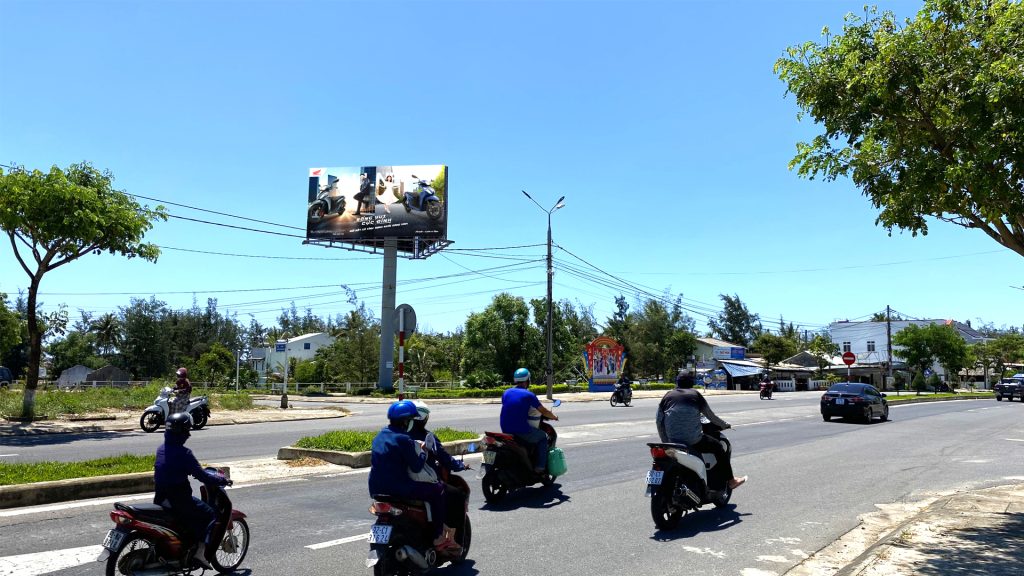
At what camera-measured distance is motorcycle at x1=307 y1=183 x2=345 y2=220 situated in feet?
168

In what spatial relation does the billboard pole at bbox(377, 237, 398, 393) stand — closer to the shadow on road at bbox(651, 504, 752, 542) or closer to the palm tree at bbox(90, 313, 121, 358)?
the shadow on road at bbox(651, 504, 752, 542)

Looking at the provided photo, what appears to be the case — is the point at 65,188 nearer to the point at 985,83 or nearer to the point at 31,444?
the point at 31,444

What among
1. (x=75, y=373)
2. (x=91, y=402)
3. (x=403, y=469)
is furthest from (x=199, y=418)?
(x=75, y=373)

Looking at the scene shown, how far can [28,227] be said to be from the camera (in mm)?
18203

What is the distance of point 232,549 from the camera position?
5.70 m

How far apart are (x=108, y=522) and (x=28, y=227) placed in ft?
47.2

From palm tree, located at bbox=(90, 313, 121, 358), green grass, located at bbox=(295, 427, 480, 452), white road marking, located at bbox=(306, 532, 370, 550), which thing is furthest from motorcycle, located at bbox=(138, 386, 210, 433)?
palm tree, located at bbox=(90, 313, 121, 358)

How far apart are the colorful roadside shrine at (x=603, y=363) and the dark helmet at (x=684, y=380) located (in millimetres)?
42185

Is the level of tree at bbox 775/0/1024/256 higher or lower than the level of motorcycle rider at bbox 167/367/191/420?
higher

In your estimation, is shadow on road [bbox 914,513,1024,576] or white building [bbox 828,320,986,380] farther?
white building [bbox 828,320,986,380]

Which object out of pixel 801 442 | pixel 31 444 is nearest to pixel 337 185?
pixel 31 444

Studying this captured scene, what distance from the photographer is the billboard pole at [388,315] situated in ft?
159

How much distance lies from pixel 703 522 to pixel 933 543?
7.30 feet

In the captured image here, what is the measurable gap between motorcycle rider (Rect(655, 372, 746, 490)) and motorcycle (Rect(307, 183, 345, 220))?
45962mm
